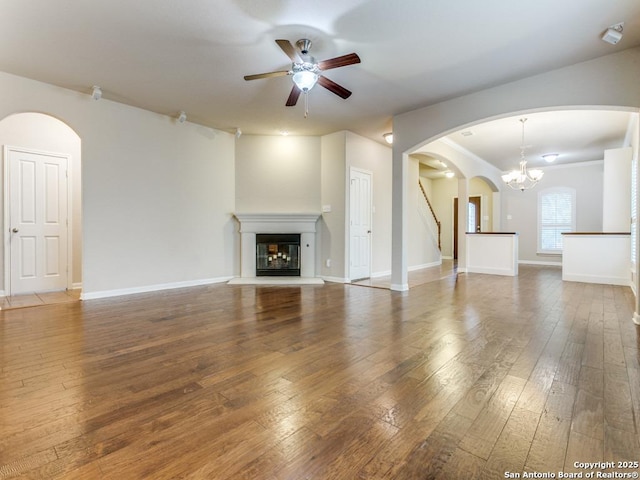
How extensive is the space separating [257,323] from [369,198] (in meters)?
3.98

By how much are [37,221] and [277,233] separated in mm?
3779

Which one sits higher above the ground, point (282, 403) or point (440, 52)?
point (440, 52)

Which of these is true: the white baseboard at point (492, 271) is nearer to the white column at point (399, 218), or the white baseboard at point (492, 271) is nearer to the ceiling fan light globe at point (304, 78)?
the white column at point (399, 218)

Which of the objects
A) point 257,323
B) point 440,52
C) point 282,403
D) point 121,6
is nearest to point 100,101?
point 121,6

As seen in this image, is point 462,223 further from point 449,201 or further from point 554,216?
point 554,216

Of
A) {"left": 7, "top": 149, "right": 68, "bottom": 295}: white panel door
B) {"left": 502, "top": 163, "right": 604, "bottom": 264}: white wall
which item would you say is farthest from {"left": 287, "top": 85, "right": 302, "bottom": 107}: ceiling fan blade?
{"left": 502, "top": 163, "right": 604, "bottom": 264}: white wall

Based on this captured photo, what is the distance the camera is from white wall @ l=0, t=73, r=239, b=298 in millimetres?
4301

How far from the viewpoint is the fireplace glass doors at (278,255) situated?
241 inches

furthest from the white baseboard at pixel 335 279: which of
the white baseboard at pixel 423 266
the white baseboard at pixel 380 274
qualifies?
the white baseboard at pixel 423 266

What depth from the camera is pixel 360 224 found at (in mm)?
6164

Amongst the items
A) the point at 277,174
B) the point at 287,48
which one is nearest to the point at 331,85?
the point at 287,48

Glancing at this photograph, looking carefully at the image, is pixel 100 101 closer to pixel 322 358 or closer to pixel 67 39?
pixel 67 39

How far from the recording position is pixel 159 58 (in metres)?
3.38

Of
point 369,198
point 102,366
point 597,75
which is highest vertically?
point 597,75
